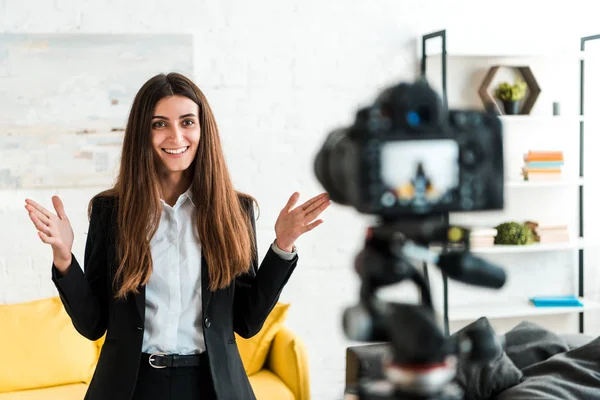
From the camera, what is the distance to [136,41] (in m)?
3.45

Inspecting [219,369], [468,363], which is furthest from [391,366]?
[219,369]

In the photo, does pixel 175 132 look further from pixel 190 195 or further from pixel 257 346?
pixel 257 346

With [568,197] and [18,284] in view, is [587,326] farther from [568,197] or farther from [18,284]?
[18,284]

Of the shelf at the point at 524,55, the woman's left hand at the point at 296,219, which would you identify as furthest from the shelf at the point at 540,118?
the woman's left hand at the point at 296,219

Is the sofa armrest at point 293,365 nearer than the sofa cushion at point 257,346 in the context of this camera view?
Yes

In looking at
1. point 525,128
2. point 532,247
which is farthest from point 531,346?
point 525,128

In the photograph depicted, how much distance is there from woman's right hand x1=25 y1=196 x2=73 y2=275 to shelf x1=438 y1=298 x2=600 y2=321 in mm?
2474

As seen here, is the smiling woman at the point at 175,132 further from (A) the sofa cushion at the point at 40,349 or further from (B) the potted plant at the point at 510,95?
(B) the potted plant at the point at 510,95

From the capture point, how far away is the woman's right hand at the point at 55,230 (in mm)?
1527

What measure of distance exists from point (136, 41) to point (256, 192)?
92 cm

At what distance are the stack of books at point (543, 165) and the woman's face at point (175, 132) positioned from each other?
8.20 ft

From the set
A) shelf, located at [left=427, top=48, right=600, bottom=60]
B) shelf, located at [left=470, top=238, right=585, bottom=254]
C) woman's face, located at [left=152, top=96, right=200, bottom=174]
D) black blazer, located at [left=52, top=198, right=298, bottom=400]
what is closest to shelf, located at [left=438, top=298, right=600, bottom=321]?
shelf, located at [left=470, top=238, right=585, bottom=254]

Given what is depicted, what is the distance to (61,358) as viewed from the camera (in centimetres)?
309

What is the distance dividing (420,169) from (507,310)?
11.6 ft
